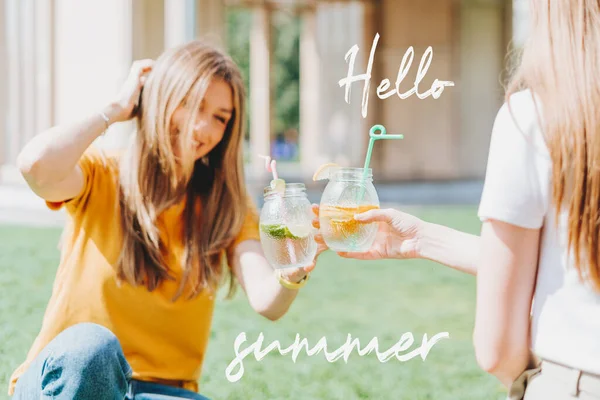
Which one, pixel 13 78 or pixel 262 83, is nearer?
pixel 13 78

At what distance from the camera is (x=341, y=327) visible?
4.91m

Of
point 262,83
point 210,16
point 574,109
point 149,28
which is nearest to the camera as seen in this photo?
point 574,109

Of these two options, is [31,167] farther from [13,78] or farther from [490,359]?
[13,78]

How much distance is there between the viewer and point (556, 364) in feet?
4.81

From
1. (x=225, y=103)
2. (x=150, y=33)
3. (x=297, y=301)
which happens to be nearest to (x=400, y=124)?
(x=150, y=33)

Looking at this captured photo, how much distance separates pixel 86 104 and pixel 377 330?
243 inches

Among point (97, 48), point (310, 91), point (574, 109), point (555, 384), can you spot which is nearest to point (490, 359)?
point (555, 384)

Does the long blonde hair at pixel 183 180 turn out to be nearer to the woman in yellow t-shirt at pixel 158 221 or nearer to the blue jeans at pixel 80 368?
the woman in yellow t-shirt at pixel 158 221

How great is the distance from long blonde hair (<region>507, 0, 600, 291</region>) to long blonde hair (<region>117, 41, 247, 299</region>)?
116 cm

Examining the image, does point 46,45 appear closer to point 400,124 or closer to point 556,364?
point 400,124

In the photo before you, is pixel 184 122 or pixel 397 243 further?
pixel 184 122

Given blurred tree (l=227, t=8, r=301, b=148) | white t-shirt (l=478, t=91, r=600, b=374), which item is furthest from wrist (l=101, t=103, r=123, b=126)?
blurred tree (l=227, t=8, r=301, b=148)

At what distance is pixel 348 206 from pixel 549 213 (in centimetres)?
65

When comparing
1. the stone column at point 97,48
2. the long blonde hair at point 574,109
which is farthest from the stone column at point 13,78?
the long blonde hair at point 574,109
